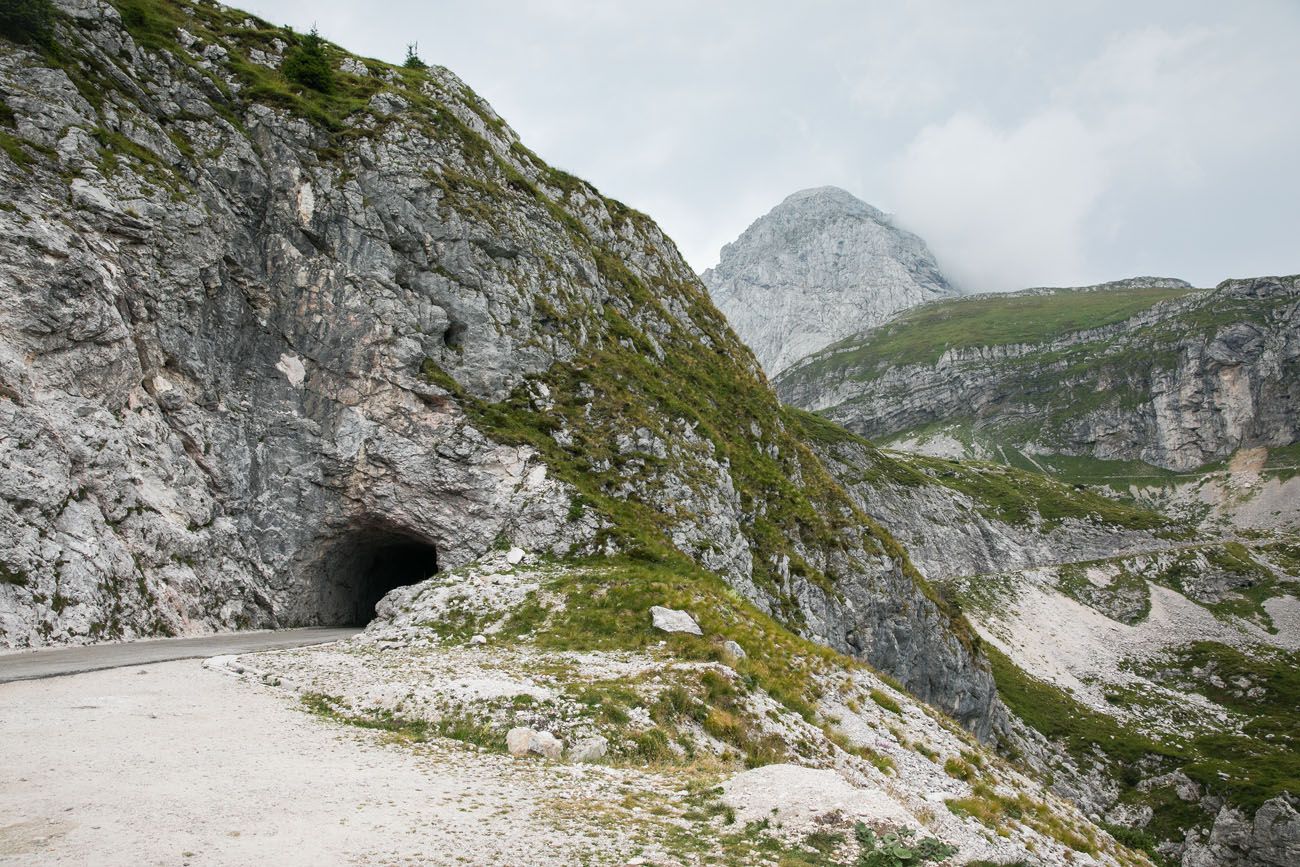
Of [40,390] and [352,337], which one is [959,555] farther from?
[40,390]

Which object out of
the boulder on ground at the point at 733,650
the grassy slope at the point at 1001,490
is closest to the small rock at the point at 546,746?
the boulder on ground at the point at 733,650

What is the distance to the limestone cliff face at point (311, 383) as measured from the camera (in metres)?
23.5

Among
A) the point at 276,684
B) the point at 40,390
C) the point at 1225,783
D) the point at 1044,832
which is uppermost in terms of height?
the point at 40,390

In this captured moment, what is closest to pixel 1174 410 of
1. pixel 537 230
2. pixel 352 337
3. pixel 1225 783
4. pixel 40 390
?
pixel 1225 783

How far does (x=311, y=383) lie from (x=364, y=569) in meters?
11.6

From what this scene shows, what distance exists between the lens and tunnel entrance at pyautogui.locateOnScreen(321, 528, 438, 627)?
109 ft

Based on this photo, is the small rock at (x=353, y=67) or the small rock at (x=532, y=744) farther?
the small rock at (x=353, y=67)

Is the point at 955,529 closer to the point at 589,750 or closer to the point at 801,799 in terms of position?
the point at 589,750

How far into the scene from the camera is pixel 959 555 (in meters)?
105

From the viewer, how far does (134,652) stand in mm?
19266

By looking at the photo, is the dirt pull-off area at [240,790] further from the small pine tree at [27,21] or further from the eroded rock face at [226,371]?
the small pine tree at [27,21]

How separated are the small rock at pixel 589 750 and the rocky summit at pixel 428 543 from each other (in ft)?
0.24

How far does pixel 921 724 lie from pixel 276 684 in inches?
764

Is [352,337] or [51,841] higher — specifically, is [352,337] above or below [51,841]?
above
